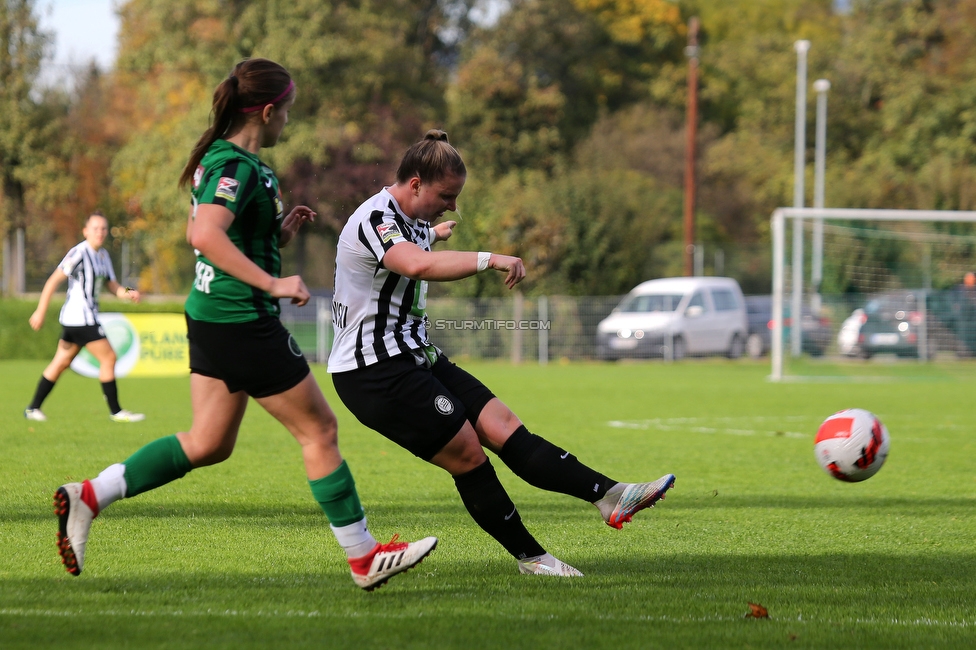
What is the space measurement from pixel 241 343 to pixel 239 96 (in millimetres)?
920

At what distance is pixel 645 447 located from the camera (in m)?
10.2

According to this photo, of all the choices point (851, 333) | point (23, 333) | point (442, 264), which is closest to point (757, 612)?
point (442, 264)

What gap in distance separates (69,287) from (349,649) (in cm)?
883

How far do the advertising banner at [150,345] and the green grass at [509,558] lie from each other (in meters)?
10.6

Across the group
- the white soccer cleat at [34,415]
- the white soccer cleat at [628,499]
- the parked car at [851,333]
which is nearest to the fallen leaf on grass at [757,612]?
the white soccer cleat at [628,499]

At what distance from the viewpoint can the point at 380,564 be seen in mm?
4387

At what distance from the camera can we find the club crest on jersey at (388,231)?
14.6 ft

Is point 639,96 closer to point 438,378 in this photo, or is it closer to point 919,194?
point 919,194

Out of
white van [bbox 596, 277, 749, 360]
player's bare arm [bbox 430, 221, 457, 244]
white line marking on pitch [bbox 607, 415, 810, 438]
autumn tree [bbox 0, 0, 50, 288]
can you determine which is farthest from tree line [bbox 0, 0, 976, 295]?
player's bare arm [bbox 430, 221, 457, 244]

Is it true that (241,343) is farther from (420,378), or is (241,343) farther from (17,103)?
(17,103)

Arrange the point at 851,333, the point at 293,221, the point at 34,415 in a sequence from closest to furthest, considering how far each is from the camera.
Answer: the point at 293,221 → the point at 34,415 → the point at 851,333

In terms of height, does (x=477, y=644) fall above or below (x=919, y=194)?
below

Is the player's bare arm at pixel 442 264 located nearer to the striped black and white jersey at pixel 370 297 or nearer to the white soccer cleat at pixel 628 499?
the striped black and white jersey at pixel 370 297

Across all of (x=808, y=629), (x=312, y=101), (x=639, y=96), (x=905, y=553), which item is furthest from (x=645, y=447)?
(x=639, y=96)
